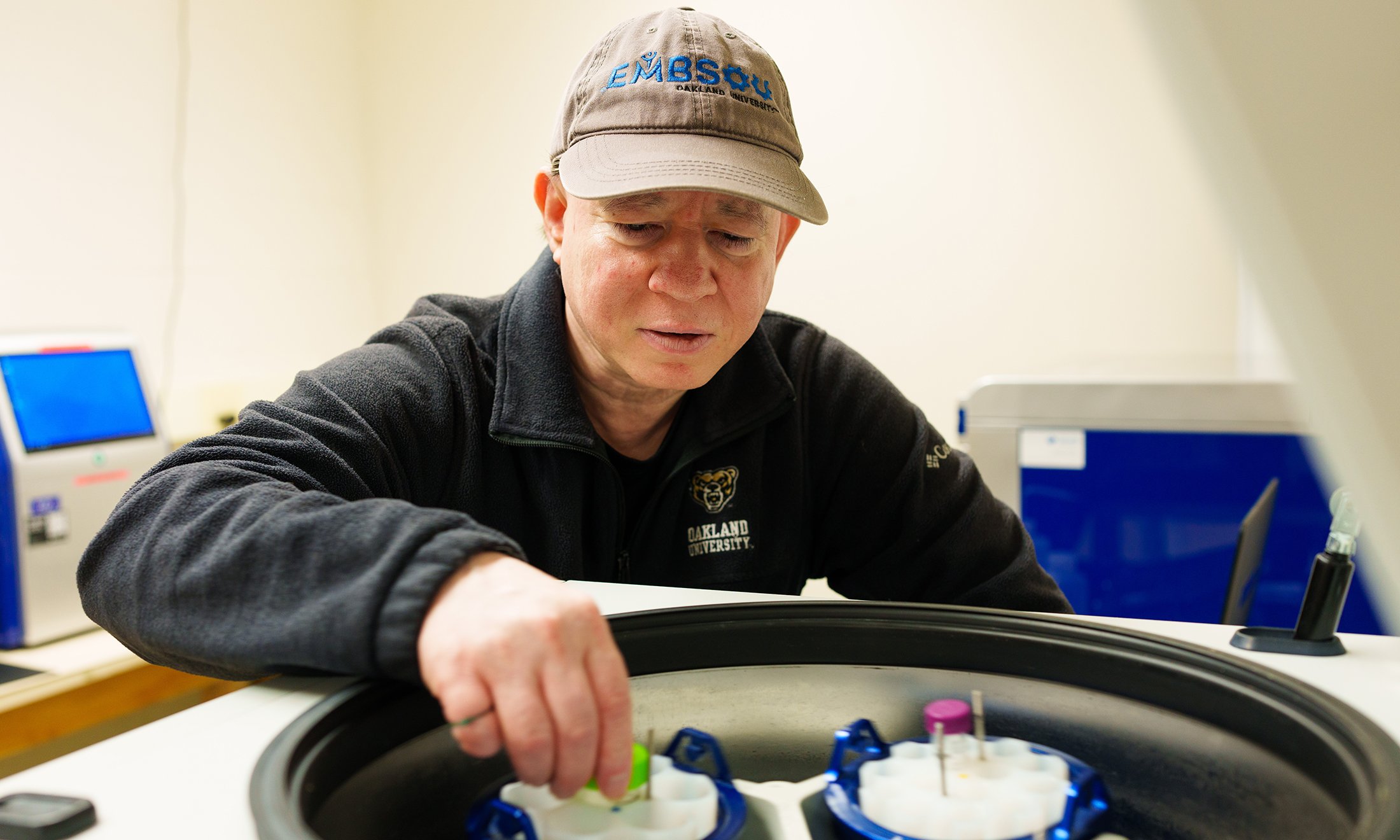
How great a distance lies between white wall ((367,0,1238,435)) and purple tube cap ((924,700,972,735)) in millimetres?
1550

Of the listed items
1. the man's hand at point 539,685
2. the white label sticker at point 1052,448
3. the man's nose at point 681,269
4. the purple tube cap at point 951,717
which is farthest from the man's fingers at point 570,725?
the white label sticker at point 1052,448

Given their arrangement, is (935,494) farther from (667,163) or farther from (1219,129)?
(1219,129)

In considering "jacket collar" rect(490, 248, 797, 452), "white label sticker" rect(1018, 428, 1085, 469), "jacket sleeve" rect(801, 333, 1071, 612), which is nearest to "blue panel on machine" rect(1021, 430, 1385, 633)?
"white label sticker" rect(1018, 428, 1085, 469)

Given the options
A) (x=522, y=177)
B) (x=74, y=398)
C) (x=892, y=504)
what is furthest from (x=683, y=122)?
(x=522, y=177)

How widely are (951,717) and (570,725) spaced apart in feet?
0.83

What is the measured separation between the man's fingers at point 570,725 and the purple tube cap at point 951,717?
Result: 0.75 feet

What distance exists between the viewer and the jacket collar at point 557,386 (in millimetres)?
1094

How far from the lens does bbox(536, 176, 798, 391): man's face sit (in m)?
0.97

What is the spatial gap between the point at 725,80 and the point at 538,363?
378 mm

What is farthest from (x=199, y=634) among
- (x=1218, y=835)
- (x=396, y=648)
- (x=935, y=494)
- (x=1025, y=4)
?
(x=1025, y=4)

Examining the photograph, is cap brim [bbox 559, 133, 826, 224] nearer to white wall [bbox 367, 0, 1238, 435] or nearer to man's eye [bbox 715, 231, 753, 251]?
man's eye [bbox 715, 231, 753, 251]

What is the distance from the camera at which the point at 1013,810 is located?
1.78ft

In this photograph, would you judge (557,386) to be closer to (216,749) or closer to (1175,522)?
(216,749)

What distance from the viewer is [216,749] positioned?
1.69 feet
